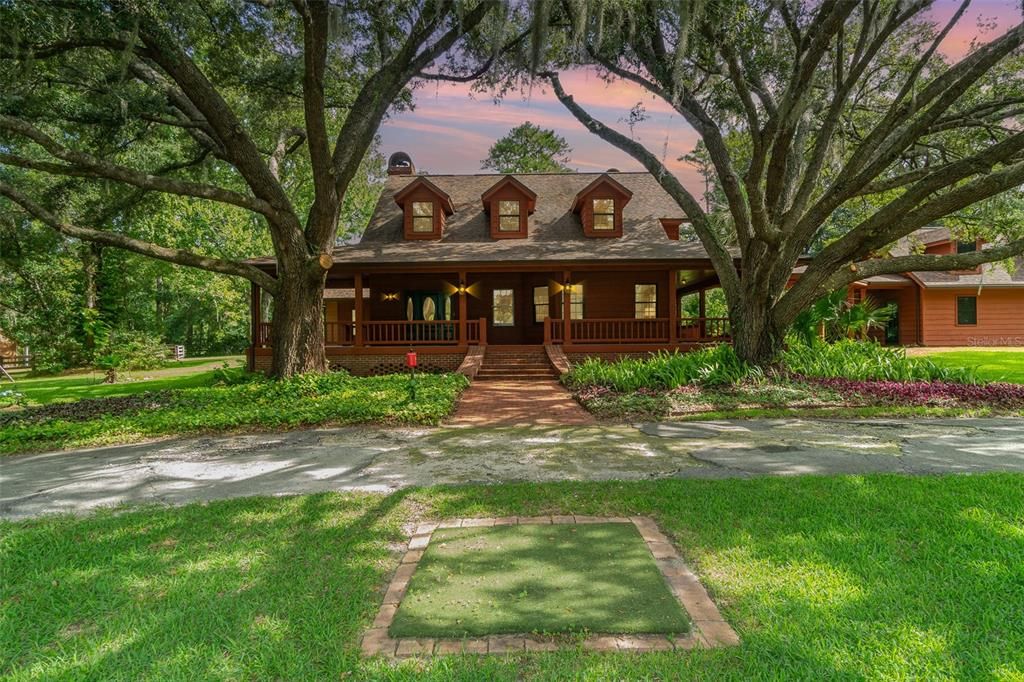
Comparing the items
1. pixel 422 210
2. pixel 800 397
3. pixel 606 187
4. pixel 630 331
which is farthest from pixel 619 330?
pixel 422 210

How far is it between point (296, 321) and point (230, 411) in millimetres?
2905

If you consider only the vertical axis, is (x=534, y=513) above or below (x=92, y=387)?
above

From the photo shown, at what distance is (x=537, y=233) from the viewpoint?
16797 mm

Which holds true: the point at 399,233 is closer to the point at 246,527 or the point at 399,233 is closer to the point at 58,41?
the point at 58,41

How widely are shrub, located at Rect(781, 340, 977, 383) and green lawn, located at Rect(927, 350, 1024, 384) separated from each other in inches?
31.6

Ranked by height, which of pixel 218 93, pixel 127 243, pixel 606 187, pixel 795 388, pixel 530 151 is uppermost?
pixel 530 151

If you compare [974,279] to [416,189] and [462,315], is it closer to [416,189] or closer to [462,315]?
[462,315]

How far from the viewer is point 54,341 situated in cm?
2008

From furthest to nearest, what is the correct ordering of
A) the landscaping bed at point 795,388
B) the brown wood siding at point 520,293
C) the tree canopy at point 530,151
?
the tree canopy at point 530,151 → the brown wood siding at point 520,293 → the landscaping bed at point 795,388

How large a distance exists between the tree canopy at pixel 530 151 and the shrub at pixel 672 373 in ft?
87.9

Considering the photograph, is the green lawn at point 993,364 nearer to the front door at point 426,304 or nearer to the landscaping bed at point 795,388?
the landscaping bed at point 795,388

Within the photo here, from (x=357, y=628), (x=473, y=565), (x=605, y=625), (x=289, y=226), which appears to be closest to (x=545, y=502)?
(x=473, y=565)

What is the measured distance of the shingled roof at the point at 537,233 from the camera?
14.5m

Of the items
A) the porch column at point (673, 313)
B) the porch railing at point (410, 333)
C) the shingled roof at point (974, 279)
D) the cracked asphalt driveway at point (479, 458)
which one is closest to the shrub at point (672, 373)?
the cracked asphalt driveway at point (479, 458)
